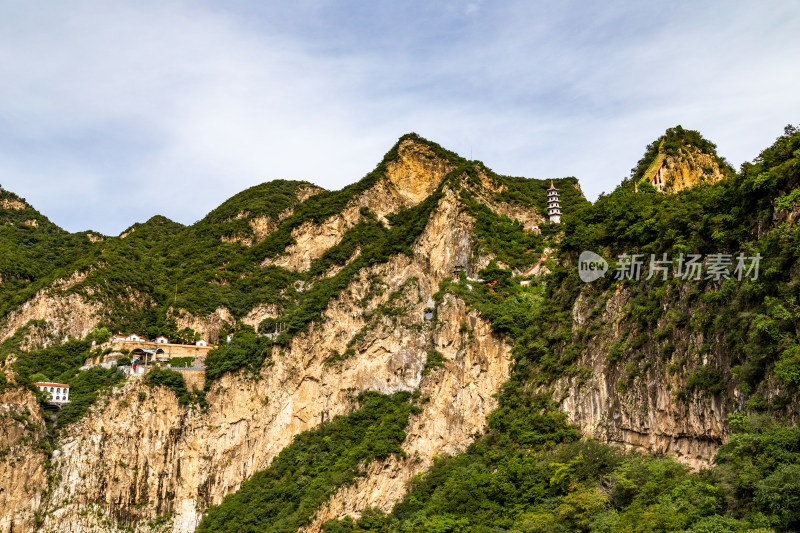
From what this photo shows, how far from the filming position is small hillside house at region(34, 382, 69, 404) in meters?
62.2

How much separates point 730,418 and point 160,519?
48.4m

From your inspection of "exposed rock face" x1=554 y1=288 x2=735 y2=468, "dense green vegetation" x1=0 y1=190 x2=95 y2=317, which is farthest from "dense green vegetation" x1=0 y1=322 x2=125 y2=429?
"exposed rock face" x1=554 y1=288 x2=735 y2=468

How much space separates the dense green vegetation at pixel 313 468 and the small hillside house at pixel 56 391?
15223mm

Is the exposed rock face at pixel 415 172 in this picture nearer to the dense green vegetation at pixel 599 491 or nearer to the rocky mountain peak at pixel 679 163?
the rocky mountain peak at pixel 679 163

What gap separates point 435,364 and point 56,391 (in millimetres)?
31460

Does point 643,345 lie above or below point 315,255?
below

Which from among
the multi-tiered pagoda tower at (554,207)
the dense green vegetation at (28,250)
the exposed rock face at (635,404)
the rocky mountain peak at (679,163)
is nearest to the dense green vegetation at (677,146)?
the rocky mountain peak at (679,163)

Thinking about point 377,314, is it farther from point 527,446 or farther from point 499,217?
point 527,446

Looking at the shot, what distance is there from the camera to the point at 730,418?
2998 cm

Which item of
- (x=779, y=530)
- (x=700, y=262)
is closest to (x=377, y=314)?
(x=700, y=262)

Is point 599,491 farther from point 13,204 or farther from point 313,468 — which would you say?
point 13,204

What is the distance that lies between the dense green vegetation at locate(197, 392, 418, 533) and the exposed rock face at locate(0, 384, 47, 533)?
1274cm

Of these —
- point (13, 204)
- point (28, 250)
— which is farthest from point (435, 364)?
point (13, 204)

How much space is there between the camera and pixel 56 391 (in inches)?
2473
